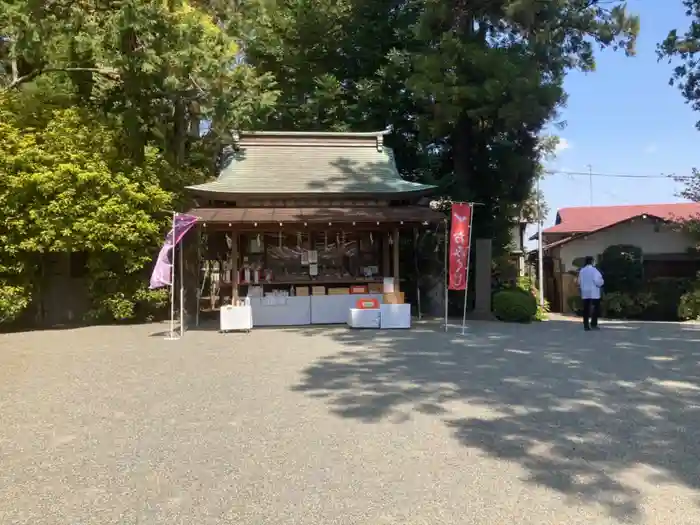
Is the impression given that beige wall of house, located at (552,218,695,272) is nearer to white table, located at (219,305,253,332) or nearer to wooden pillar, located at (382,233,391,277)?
wooden pillar, located at (382,233,391,277)

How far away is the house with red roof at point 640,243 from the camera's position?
22969mm

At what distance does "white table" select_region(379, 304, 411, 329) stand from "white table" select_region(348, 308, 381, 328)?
15cm

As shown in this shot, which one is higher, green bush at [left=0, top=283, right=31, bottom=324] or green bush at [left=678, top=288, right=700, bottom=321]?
green bush at [left=0, top=283, right=31, bottom=324]

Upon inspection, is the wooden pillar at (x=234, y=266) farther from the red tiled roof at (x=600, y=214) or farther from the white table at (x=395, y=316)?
the red tiled roof at (x=600, y=214)

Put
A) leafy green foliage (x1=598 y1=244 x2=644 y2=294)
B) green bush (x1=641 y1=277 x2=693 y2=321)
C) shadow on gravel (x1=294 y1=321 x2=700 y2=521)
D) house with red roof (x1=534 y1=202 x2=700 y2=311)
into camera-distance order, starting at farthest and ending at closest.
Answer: house with red roof (x1=534 y1=202 x2=700 y2=311)
leafy green foliage (x1=598 y1=244 x2=644 y2=294)
green bush (x1=641 y1=277 x2=693 y2=321)
shadow on gravel (x1=294 y1=321 x2=700 y2=521)

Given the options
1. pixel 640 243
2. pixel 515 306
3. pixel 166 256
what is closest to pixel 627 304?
pixel 640 243

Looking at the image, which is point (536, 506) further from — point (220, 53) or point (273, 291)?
point (220, 53)

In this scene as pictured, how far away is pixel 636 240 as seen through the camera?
2420cm

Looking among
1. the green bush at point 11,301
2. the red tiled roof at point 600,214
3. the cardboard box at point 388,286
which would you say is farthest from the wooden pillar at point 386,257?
the red tiled roof at point 600,214

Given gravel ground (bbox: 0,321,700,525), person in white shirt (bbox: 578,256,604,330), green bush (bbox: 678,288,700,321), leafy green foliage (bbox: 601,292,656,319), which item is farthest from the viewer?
leafy green foliage (bbox: 601,292,656,319)

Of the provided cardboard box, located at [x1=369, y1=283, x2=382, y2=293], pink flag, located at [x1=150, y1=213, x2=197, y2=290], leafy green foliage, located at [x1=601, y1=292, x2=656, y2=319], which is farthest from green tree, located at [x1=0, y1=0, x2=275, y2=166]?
leafy green foliage, located at [x1=601, y1=292, x2=656, y2=319]

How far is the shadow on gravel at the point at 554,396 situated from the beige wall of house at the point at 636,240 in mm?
13810

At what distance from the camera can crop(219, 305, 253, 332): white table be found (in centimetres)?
1246

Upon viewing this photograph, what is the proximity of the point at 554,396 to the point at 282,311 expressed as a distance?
8.25m
